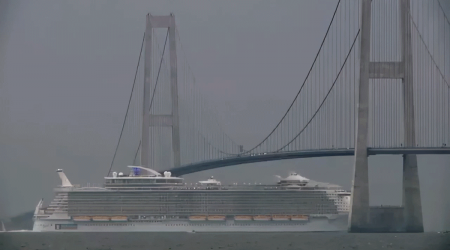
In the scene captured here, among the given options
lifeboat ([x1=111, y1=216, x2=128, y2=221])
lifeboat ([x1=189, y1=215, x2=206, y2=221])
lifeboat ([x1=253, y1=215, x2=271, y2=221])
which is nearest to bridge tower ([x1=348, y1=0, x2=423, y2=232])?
lifeboat ([x1=253, y1=215, x2=271, y2=221])

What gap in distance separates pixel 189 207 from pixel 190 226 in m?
1.55

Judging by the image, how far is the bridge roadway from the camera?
60.1m

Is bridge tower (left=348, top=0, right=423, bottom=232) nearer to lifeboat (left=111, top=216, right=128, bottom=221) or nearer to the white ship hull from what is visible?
the white ship hull

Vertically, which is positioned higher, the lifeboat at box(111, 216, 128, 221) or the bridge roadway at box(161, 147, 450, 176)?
the bridge roadway at box(161, 147, 450, 176)

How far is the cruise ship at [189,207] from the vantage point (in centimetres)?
7200

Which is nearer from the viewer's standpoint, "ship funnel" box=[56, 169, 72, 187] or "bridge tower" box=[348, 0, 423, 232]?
"bridge tower" box=[348, 0, 423, 232]

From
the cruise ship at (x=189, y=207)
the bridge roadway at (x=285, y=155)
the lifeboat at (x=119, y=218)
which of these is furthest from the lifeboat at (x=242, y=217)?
the lifeboat at (x=119, y=218)

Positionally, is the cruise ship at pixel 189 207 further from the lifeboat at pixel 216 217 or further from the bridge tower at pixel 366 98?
the bridge tower at pixel 366 98

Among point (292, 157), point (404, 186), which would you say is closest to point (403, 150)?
point (404, 186)

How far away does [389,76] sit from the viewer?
60938 millimetres

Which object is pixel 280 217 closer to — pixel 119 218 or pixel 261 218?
pixel 261 218

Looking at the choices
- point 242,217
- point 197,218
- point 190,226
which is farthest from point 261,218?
point 190,226

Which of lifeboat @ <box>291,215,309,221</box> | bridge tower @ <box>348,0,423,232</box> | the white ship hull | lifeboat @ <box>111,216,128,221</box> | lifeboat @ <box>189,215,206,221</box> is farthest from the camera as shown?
lifeboat @ <box>189,215,206,221</box>

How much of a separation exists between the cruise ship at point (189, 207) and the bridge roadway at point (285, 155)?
176 cm
